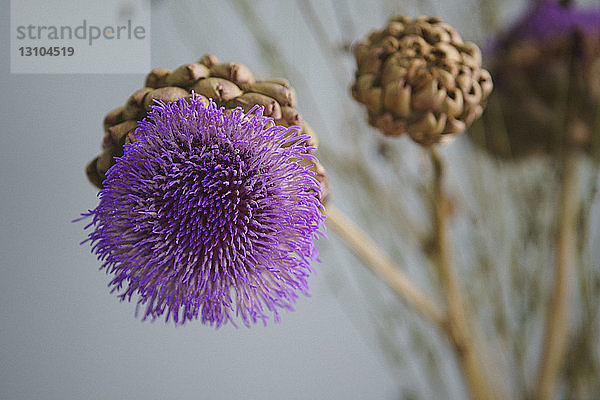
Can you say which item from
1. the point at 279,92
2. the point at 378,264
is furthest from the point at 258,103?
the point at 378,264

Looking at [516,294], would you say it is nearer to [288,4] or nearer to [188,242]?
→ [188,242]

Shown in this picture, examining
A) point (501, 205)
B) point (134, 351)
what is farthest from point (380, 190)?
point (134, 351)

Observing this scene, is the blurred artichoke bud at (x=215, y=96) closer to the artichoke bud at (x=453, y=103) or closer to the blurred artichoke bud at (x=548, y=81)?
the artichoke bud at (x=453, y=103)

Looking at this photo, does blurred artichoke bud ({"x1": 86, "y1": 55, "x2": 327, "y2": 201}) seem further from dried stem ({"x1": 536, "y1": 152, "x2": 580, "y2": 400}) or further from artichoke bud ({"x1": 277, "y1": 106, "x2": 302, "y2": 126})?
dried stem ({"x1": 536, "y1": 152, "x2": 580, "y2": 400})

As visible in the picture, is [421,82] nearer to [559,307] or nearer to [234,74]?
[234,74]

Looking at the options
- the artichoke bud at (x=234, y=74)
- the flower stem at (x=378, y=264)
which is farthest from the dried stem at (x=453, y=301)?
the artichoke bud at (x=234, y=74)
